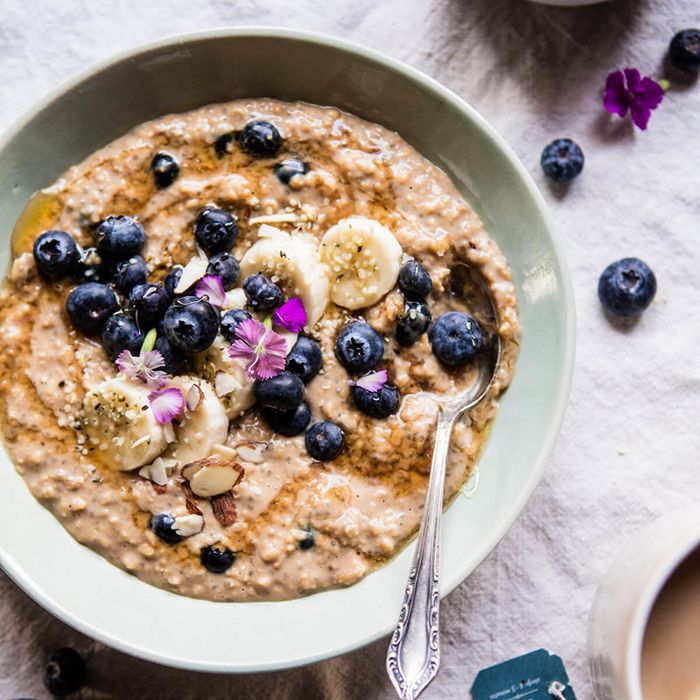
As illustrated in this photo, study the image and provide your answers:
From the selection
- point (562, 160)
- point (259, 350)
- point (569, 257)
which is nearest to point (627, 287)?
point (569, 257)

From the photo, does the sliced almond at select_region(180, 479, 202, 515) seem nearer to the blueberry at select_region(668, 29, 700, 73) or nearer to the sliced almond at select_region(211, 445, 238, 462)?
the sliced almond at select_region(211, 445, 238, 462)

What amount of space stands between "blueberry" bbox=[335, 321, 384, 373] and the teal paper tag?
863mm

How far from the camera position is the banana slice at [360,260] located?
79.4 inches

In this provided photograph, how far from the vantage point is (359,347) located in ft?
Result: 6.51

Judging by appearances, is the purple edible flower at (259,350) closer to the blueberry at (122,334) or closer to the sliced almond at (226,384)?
the sliced almond at (226,384)

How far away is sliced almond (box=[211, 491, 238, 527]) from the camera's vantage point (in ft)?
6.53

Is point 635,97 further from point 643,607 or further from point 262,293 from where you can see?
point 643,607

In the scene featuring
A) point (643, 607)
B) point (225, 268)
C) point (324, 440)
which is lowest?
point (643, 607)

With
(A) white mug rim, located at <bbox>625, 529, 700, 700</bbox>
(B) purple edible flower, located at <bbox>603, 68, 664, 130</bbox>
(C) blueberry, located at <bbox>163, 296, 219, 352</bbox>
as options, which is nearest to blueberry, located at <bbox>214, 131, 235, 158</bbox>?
(C) blueberry, located at <bbox>163, 296, 219, 352</bbox>

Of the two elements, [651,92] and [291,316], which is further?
[651,92]

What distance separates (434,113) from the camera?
82.8 inches

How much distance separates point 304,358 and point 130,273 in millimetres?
430

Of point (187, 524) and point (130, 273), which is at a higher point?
point (130, 273)

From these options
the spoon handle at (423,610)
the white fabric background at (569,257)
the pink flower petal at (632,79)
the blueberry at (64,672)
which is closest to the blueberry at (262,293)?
the spoon handle at (423,610)
